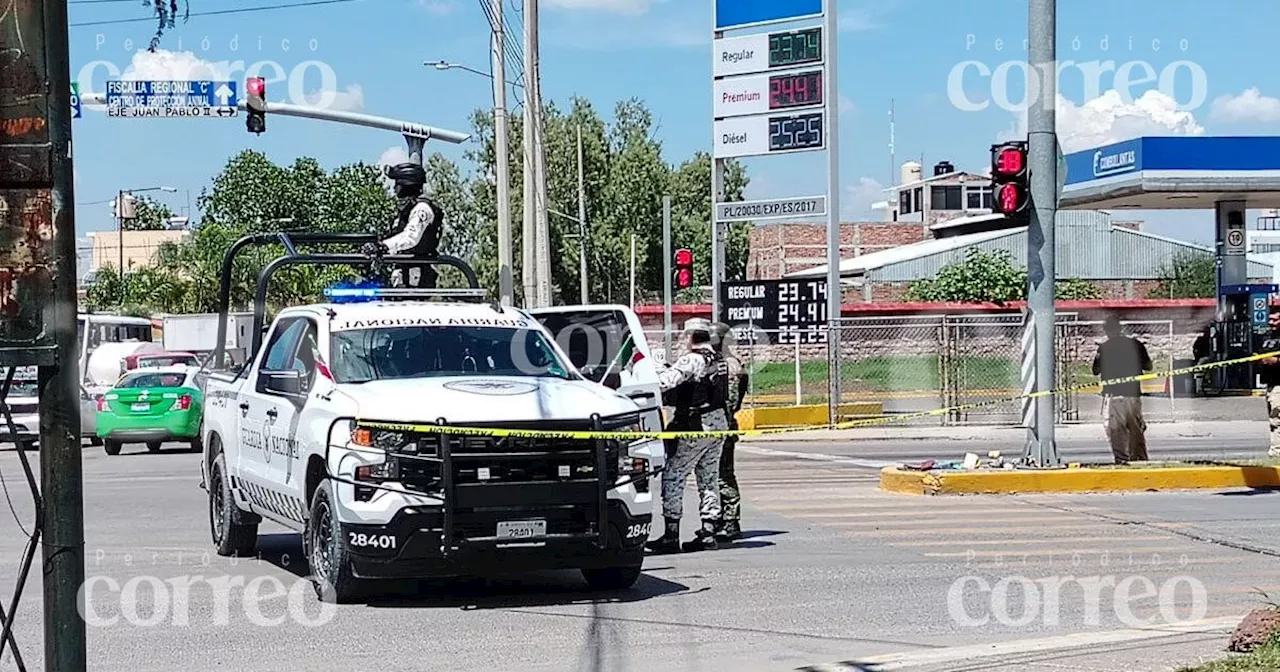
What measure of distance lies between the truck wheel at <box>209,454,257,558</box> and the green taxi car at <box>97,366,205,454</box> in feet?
48.8

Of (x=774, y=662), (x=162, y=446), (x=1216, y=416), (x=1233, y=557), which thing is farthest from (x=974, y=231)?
(x=162, y=446)

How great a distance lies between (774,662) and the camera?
822cm

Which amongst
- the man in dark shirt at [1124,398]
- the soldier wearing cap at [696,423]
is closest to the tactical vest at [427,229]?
the soldier wearing cap at [696,423]

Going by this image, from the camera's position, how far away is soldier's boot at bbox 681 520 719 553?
12.7 meters

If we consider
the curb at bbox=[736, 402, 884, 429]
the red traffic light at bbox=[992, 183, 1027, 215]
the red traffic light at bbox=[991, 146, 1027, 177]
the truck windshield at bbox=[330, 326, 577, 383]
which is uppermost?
the red traffic light at bbox=[991, 146, 1027, 177]

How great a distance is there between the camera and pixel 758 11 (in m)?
32.1

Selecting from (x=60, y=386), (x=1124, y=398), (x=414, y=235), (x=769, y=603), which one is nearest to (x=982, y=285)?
(x=1124, y=398)

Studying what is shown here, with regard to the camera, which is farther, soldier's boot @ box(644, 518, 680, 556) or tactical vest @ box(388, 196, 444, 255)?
tactical vest @ box(388, 196, 444, 255)

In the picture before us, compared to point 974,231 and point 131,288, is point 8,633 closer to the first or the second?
point 974,231

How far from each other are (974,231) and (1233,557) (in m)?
5.67

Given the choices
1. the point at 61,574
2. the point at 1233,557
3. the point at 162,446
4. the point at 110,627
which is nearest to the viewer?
the point at 61,574

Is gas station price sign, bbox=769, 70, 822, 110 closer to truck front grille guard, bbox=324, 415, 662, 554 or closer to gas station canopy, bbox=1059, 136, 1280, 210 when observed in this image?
gas station canopy, bbox=1059, 136, 1280, 210

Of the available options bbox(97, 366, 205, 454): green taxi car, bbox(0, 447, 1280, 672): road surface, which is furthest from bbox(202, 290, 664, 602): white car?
bbox(97, 366, 205, 454): green taxi car

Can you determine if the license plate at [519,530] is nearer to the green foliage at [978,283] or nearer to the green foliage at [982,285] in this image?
the green foliage at [982,285]
